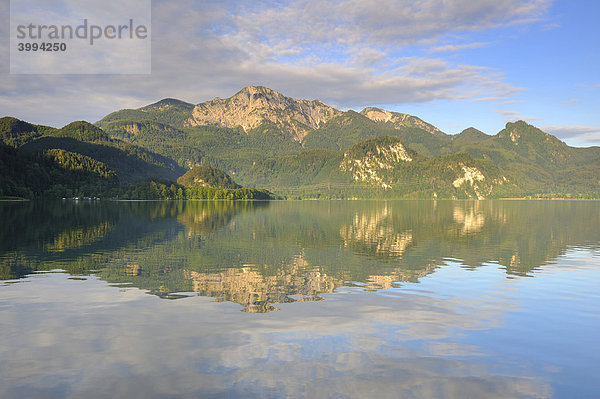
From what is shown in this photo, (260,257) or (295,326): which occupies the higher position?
(295,326)

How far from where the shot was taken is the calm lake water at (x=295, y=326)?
1692 cm

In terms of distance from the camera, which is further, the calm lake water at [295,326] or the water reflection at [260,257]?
the water reflection at [260,257]

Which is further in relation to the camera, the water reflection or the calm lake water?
the water reflection

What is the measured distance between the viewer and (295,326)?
24.2 meters

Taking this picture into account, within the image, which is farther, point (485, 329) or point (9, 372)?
point (485, 329)

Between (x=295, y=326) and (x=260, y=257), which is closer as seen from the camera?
(x=295, y=326)

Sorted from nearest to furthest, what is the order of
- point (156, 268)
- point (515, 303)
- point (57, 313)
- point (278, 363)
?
point (278, 363) < point (57, 313) < point (515, 303) < point (156, 268)

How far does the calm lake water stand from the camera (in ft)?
55.5

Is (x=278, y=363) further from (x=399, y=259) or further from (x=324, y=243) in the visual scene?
(x=324, y=243)

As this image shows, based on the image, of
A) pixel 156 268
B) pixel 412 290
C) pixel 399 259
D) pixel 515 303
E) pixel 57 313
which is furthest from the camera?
pixel 399 259

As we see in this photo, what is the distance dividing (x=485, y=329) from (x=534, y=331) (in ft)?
9.63

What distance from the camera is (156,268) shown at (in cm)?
4306

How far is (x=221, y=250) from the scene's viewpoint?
57.0 meters

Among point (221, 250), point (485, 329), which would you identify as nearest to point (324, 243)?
point (221, 250)
